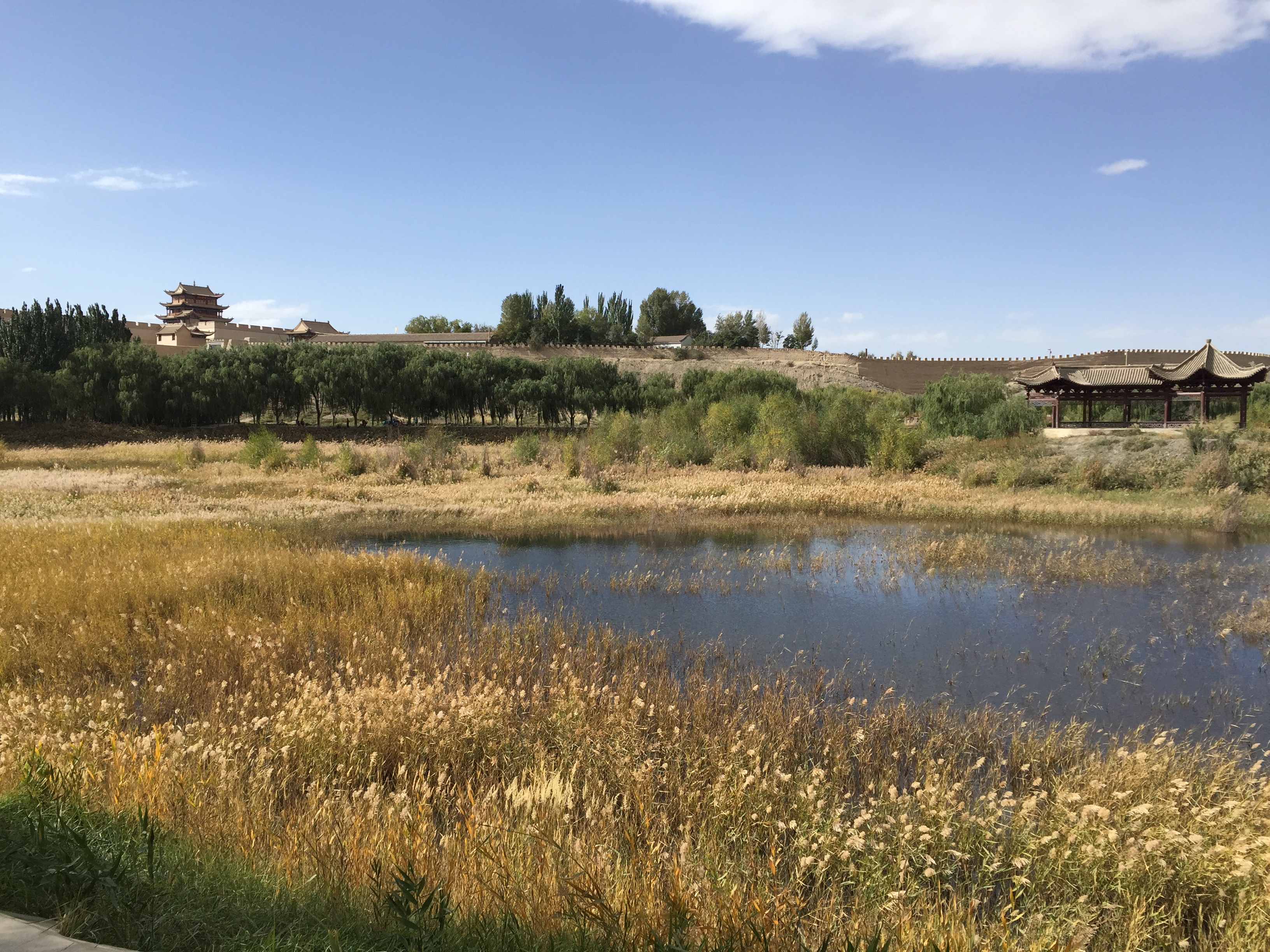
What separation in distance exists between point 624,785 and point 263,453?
28712mm

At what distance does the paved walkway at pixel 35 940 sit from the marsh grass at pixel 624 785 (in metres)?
1.04

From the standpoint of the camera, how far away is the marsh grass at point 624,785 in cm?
411

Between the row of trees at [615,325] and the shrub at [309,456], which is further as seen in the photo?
the row of trees at [615,325]

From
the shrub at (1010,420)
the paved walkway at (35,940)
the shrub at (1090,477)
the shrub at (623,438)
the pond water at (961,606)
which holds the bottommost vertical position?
the pond water at (961,606)

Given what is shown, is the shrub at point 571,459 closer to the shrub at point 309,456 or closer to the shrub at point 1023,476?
the shrub at point 309,456

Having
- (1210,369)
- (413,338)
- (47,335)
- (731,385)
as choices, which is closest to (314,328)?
(413,338)

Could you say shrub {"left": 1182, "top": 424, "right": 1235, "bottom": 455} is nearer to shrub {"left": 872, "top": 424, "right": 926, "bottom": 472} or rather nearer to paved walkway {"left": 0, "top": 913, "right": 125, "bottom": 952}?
shrub {"left": 872, "top": 424, "right": 926, "bottom": 472}

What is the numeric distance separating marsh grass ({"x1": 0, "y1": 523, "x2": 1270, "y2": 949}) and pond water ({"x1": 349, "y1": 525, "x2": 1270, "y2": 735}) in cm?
121

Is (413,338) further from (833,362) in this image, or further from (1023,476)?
(1023,476)

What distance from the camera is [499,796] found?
5832mm

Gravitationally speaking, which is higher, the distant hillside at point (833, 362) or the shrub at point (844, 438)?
the distant hillside at point (833, 362)

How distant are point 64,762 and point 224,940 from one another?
284 centimetres

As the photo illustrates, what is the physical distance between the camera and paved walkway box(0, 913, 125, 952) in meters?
2.85

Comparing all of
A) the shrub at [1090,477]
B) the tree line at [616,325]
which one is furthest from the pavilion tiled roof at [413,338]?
the shrub at [1090,477]
